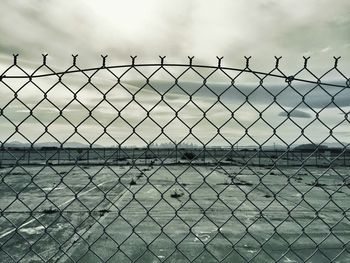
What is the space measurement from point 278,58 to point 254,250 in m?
5.42

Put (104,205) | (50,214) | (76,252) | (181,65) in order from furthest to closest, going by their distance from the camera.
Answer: (104,205) < (50,214) < (76,252) < (181,65)

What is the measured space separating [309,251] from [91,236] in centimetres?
459

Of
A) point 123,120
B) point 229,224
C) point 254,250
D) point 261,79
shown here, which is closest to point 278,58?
point 261,79

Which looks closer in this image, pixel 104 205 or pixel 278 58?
pixel 278 58

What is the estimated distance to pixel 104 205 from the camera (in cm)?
1314

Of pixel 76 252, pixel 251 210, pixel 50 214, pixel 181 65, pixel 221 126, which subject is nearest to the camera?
pixel 181 65

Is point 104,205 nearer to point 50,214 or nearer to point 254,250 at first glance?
point 50,214

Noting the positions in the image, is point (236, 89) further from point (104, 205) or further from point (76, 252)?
point (104, 205)

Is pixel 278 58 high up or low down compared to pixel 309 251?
up

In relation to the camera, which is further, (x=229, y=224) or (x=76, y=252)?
(x=229, y=224)

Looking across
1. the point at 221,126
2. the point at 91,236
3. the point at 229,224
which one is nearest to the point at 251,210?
the point at 229,224

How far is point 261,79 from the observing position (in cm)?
297

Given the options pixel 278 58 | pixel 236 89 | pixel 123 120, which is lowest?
pixel 123 120

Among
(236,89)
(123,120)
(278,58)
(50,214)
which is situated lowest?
(50,214)
